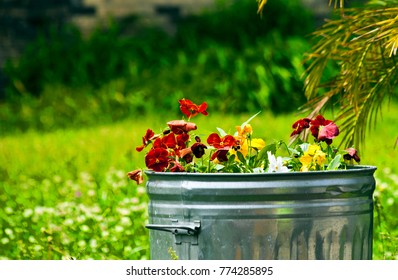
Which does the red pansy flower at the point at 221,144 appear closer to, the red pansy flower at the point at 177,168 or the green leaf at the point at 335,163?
the red pansy flower at the point at 177,168

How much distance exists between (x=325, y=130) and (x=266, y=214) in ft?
1.88

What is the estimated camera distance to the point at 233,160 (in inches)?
143

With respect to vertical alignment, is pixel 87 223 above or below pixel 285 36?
below

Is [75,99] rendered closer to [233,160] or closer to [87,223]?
[87,223]

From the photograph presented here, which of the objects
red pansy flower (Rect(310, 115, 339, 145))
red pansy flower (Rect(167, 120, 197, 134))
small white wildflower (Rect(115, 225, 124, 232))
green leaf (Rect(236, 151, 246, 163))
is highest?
red pansy flower (Rect(167, 120, 197, 134))

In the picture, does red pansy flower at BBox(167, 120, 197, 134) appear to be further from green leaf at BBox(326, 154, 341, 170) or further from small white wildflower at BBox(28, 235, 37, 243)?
small white wildflower at BBox(28, 235, 37, 243)

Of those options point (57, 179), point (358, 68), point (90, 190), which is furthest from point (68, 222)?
point (358, 68)

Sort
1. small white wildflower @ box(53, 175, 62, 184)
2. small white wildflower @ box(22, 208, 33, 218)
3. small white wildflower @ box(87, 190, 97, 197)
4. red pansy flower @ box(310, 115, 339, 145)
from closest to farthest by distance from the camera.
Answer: red pansy flower @ box(310, 115, 339, 145)
small white wildflower @ box(22, 208, 33, 218)
small white wildflower @ box(87, 190, 97, 197)
small white wildflower @ box(53, 175, 62, 184)

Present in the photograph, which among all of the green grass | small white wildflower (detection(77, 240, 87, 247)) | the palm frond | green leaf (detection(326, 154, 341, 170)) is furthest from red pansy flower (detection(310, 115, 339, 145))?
small white wildflower (detection(77, 240, 87, 247))

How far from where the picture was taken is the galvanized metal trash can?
10.8 feet

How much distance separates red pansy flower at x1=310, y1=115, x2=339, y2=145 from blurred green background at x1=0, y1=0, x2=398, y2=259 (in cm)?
229

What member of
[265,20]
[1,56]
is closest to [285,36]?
[265,20]

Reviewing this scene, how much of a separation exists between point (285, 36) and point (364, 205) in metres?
9.24

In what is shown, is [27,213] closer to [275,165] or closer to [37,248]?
[37,248]
